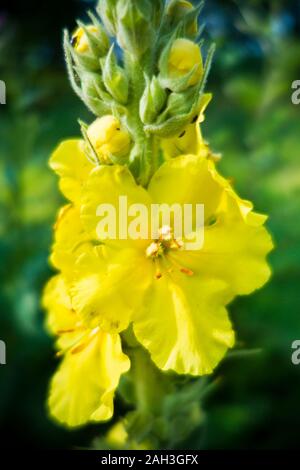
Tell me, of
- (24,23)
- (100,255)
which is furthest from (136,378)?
(24,23)

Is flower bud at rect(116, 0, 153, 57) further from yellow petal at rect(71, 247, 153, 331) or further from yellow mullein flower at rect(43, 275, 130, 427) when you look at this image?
yellow mullein flower at rect(43, 275, 130, 427)

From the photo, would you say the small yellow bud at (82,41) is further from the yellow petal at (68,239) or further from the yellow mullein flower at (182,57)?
the yellow petal at (68,239)

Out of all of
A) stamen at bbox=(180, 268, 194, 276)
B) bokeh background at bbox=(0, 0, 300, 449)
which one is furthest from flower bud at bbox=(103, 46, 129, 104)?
bokeh background at bbox=(0, 0, 300, 449)

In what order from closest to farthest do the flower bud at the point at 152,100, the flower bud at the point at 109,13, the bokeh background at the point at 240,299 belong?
the flower bud at the point at 152,100, the flower bud at the point at 109,13, the bokeh background at the point at 240,299

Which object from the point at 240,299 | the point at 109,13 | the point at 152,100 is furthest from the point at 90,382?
the point at 240,299

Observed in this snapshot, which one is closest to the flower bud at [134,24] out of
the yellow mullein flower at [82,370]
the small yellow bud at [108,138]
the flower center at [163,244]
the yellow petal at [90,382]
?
the small yellow bud at [108,138]
